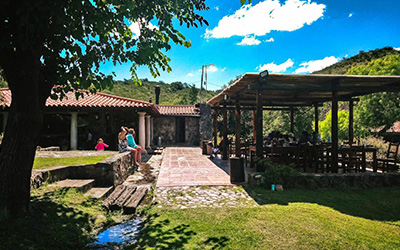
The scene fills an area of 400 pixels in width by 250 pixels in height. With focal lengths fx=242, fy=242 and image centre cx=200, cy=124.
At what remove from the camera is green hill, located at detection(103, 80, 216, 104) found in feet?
124

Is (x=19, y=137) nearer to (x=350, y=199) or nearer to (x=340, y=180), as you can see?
(x=350, y=199)

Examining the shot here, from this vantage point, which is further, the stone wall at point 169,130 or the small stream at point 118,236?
the stone wall at point 169,130

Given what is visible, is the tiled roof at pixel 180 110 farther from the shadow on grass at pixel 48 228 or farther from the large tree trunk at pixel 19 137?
the large tree trunk at pixel 19 137

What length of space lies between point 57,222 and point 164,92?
43842 mm

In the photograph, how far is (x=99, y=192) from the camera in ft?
17.0

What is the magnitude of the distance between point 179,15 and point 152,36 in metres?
0.66

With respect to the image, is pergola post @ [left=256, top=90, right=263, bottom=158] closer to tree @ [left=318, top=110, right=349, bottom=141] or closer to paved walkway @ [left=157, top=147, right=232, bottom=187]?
paved walkway @ [left=157, top=147, right=232, bottom=187]

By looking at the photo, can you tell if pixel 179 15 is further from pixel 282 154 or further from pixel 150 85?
pixel 150 85

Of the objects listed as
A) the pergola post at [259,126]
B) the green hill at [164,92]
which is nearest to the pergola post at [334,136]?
the pergola post at [259,126]

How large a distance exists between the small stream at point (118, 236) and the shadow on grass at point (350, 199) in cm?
227

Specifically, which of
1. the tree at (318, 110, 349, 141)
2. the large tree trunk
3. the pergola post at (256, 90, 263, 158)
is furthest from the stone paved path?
the tree at (318, 110, 349, 141)

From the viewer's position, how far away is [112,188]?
5648mm

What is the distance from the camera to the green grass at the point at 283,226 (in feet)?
9.57

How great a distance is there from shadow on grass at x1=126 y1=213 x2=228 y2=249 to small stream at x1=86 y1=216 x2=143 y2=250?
14 centimetres
